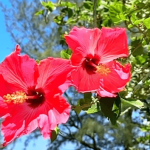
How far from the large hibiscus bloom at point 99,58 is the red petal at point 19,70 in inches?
2.8

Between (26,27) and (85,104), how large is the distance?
6.12 metres

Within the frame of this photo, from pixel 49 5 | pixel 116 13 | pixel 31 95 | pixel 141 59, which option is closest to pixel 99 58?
pixel 31 95

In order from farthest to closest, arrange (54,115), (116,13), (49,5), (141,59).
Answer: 1. (49,5)
2. (141,59)
3. (116,13)
4. (54,115)

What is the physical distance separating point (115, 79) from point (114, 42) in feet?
0.21

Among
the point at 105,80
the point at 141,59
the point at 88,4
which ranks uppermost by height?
the point at 88,4

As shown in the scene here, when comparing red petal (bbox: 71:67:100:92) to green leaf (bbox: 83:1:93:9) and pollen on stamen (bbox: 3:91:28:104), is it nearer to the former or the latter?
pollen on stamen (bbox: 3:91:28:104)

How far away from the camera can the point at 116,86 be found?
0.58 metres

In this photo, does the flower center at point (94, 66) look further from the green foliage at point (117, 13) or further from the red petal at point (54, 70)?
the green foliage at point (117, 13)

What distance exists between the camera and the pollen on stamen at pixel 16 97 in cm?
56

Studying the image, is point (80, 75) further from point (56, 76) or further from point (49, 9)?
point (49, 9)

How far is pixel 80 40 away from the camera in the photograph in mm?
578

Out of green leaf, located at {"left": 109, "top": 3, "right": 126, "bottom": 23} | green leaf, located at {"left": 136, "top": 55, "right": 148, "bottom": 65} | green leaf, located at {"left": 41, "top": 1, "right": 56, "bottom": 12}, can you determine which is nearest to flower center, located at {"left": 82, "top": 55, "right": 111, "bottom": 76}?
green leaf, located at {"left": 109, "top": 3, "right": 126, "bottom": 23}

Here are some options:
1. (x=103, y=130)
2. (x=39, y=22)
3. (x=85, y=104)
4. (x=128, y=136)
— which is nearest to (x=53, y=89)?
(x=85, y=104)

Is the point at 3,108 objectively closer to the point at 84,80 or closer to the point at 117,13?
the point at 84,80
